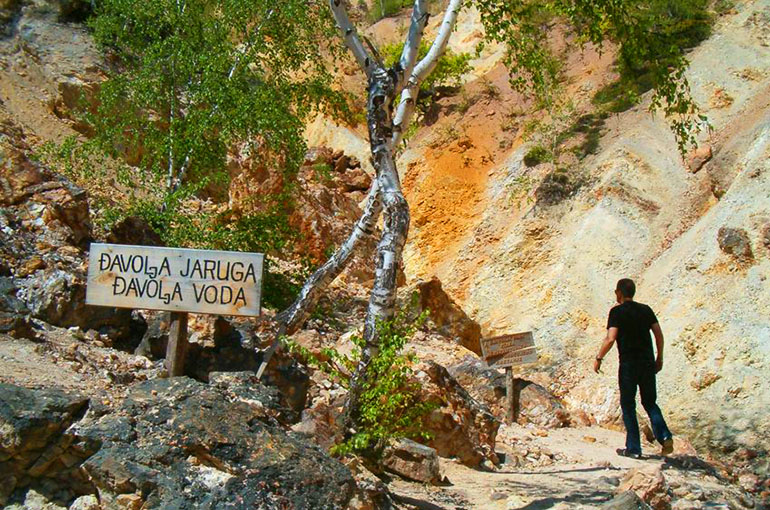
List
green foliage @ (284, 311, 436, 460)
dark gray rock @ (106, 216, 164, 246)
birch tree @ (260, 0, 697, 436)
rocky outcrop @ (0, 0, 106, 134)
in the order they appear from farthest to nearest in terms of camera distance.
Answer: rocky outcrop @ (0, 0, 106, 134) < dark gray rock @ (106, 216, 164, 246) < birch tree @ (260, 0, 697, 436) < green foliage @ (284, 311, 436, 460)

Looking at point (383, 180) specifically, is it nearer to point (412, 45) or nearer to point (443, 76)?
point (412, 45)

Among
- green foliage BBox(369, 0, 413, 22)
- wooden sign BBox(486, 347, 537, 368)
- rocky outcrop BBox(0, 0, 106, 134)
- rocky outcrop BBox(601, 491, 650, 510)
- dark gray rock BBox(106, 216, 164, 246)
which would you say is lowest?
rocky outcrop BBox(601, 491, 650, 510)

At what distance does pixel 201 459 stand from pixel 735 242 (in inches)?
396

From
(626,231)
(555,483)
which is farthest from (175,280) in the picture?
(626,231)

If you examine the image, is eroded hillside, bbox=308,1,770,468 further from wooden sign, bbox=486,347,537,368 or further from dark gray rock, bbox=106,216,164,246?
dark gray rock, bbox=106,216,164,246

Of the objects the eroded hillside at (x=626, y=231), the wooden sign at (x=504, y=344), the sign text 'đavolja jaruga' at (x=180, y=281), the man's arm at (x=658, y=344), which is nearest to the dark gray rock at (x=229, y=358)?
the sign text 'đavolja jaruga' at (x=180, y=281)

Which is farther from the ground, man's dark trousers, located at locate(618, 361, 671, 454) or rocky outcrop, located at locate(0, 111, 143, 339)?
rocky outcrop, located at locate(0, 111, 143, 339)

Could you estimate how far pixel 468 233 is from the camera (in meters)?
18.5

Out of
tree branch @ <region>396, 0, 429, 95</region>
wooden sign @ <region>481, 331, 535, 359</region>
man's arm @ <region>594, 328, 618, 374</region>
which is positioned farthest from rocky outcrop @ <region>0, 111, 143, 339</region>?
wooden sign @ <region>481, 331, 535, 359</region>

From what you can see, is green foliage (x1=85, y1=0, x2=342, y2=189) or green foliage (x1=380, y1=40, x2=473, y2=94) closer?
green foliage (x1=85, y1=0, x2=342, y2=189)

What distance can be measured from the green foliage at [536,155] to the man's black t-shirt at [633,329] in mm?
11369

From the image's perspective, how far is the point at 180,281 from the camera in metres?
5.73

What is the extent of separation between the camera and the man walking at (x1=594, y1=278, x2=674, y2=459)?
288 inches

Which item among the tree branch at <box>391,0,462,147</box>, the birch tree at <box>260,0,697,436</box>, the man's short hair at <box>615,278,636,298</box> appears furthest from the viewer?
the man's short hair at <box>615,278,636,298</box>
